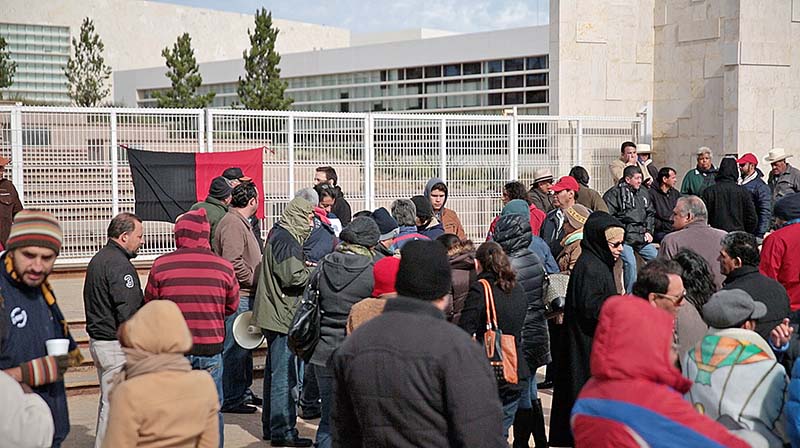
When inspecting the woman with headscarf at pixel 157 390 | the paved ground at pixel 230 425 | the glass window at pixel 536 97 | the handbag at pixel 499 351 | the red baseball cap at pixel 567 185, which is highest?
the glass window at pixel 536 97

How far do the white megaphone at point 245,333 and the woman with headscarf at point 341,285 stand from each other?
5.03 feet

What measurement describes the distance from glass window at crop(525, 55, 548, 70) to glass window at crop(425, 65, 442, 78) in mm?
4497

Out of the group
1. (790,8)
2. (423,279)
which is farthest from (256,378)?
(790,8)

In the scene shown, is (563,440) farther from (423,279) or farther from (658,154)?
(658,154)

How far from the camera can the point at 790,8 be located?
1559cm

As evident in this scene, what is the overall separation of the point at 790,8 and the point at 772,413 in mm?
12991

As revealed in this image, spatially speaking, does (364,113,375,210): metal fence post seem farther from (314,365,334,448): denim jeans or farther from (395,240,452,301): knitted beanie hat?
(395,240,452,301): knitted beanie hat

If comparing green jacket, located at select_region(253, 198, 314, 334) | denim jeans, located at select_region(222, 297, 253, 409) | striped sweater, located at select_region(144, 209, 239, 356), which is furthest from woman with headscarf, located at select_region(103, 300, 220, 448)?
denim jeans, located at select_region(222, 297, 253, 409)

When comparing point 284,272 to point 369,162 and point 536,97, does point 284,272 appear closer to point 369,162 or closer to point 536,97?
point 369,162

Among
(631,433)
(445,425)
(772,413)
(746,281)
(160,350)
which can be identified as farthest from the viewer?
(746,281)

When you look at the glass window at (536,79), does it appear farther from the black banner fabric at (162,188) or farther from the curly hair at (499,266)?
the curly hair at (499,266)

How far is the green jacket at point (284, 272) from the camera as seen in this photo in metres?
7.26

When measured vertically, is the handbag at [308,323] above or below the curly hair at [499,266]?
below

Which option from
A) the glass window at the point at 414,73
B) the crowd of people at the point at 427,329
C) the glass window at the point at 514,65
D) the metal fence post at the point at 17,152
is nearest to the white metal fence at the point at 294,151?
the metal fence post at the point at 17,152
